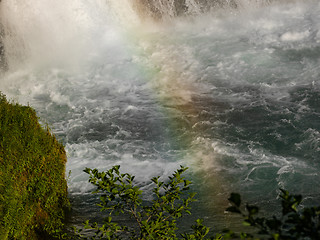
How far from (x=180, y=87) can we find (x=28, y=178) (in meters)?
10.6

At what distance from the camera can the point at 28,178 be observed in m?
7.97

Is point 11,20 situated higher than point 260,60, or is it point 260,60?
point 11,20

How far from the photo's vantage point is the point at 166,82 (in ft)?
59.8

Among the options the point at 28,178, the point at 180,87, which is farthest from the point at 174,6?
the point at 28,178

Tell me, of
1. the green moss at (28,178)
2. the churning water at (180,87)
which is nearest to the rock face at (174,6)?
the churning water at (180,87)

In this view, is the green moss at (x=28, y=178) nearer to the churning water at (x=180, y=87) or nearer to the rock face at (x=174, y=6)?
the churning water at (x=180, y=87)

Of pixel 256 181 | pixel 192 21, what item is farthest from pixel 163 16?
pixel 256 181

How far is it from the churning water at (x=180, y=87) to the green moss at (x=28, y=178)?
4.37 feet

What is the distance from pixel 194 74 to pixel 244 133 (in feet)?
18.1

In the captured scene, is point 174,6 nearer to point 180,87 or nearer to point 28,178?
point 180,87

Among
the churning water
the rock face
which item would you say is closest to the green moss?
the churning water

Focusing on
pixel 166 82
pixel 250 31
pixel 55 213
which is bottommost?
pixel 55 213

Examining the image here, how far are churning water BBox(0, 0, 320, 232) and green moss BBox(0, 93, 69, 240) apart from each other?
4.37ft

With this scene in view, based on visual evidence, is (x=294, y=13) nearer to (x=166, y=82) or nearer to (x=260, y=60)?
(x=260, y=60)
